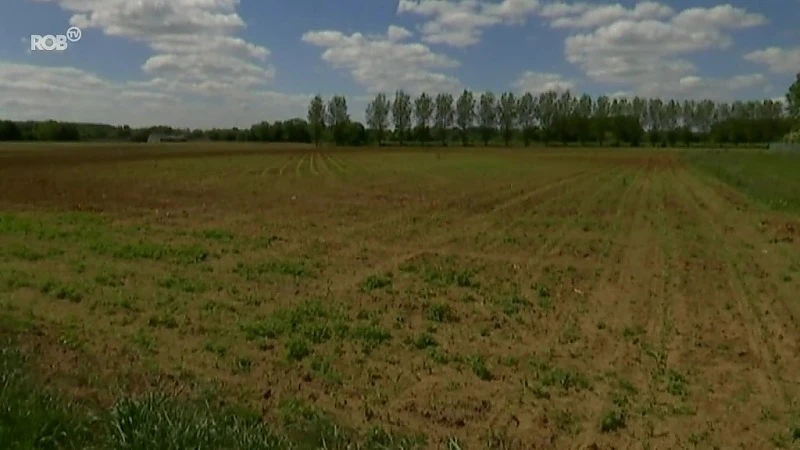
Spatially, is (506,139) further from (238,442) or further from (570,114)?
(238,442)

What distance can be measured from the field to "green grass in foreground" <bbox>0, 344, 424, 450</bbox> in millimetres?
112

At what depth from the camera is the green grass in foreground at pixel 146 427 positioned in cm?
373

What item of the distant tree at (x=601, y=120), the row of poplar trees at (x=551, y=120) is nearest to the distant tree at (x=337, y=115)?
the row of poplar trees at (x=551, y=120)

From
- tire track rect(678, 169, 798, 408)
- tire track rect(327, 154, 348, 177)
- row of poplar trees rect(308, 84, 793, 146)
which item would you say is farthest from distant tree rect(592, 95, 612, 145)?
tire track rect(678, 169, 798, 408)

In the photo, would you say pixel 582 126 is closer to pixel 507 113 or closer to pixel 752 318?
pixel 507 113

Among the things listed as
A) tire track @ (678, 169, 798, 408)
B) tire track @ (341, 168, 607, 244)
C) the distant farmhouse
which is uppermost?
the distant farmhouse

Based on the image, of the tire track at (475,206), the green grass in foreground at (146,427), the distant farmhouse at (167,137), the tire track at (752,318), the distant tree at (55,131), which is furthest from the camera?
the distant farmhouse at (167,137)

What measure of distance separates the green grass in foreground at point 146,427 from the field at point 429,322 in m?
0.11

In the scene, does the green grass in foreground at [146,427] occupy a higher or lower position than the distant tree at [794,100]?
lower

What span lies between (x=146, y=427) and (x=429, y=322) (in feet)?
15.1

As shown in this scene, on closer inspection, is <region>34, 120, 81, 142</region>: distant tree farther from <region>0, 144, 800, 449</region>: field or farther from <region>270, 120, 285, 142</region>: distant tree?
<region>0, 144, 800, 449</region>: field

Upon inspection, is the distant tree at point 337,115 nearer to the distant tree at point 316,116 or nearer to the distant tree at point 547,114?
the distant tree at point 316,116

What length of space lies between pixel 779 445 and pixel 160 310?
704cm

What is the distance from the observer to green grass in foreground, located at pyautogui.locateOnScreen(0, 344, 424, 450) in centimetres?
373
